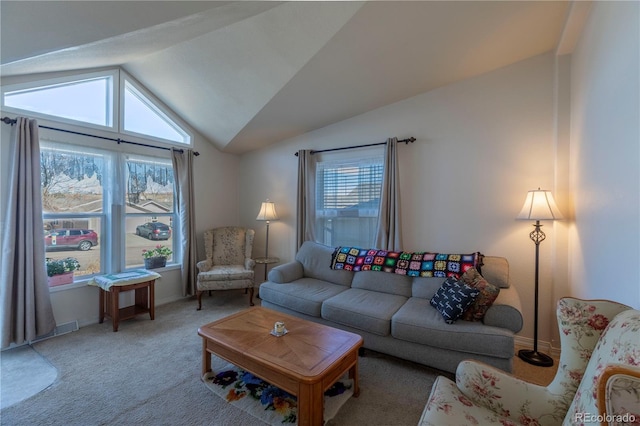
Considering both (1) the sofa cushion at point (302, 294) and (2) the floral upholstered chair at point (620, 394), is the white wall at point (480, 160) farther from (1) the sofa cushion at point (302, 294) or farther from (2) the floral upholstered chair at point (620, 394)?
(2) the floral upholstered chair at point (620, 394)

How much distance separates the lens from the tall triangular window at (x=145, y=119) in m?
3.58

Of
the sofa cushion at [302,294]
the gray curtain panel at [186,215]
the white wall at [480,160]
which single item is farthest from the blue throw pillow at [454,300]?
the gray curtain panel at [186,215]

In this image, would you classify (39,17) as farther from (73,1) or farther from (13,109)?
(13,109)

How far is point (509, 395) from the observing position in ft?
4.17

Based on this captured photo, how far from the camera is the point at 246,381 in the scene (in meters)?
2.12

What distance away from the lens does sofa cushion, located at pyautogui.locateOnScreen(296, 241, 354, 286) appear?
3244mm

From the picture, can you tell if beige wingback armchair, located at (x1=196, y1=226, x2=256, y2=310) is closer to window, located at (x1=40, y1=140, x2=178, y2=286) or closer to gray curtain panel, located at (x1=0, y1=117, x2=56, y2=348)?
window, located at (x1=40, y1=140, x2=178, y2=286)

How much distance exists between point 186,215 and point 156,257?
682mm

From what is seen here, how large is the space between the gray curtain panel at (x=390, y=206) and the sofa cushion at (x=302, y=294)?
75 centimetres

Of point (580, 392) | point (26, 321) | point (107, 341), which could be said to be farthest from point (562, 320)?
point (26, 321)

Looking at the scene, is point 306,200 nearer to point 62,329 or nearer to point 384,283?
point 384,283

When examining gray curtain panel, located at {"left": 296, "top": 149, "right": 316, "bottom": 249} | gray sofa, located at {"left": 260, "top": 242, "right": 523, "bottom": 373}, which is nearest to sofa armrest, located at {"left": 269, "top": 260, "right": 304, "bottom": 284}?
gray sofa, located at {"left": 260, "top": 242, "right": 523, "bottom": 373}

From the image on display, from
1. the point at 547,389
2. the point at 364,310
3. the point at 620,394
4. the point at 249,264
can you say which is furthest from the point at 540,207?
the point at 249,264

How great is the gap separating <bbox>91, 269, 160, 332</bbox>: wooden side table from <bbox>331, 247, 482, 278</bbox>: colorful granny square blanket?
7.19 feet
